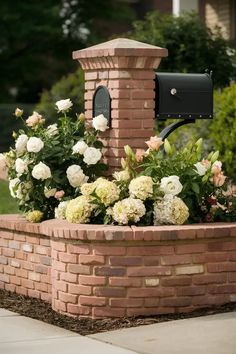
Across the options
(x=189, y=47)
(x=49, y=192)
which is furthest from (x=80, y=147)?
(x=189, y=47)

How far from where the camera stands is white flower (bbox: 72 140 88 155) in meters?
8.54

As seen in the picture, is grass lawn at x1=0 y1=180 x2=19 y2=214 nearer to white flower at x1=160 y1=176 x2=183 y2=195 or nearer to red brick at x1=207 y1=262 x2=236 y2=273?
white flower at x1=160 y1=176 x2=183 y2=195

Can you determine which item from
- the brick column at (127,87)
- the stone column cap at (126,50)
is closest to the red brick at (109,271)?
the brick column at (127,87)

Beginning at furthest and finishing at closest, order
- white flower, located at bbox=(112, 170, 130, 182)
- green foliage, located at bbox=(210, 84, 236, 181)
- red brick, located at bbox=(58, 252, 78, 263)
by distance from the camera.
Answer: green foliage, located at bbox=(210, 84, 236, 181) → white flower, located at bbox=(112, 170, 130, 182) → red brick, located at bbox=(58, 252, 78, 263)

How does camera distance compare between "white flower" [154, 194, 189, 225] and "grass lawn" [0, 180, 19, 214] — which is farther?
"grass lawn" [0, 180, 19, 214]

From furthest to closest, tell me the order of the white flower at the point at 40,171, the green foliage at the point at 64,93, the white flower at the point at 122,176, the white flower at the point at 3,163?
the green foliage at the point at 64,93 < the white flower at the point at 3,163 < the white flower at the point at 40,171 < the white flower at the point at 122,176

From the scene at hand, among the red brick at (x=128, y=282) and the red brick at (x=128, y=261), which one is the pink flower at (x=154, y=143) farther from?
the red brick at (x=128, y=282)

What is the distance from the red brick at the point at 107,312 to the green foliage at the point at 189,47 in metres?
9.94

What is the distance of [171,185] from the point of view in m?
7.90

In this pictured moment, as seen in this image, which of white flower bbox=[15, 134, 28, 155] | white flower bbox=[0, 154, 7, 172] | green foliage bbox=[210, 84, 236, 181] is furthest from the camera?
green foliage bbox=[210, 84, 236, 181]

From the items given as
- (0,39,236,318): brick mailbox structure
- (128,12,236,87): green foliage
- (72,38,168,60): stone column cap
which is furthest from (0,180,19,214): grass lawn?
(0,39,236,318): brick mailbox structure

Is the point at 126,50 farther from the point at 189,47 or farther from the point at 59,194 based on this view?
the point at 189,47

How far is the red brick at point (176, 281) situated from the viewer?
7613 millimetres

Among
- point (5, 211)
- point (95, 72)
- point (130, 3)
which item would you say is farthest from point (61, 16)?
point (95, 72)
